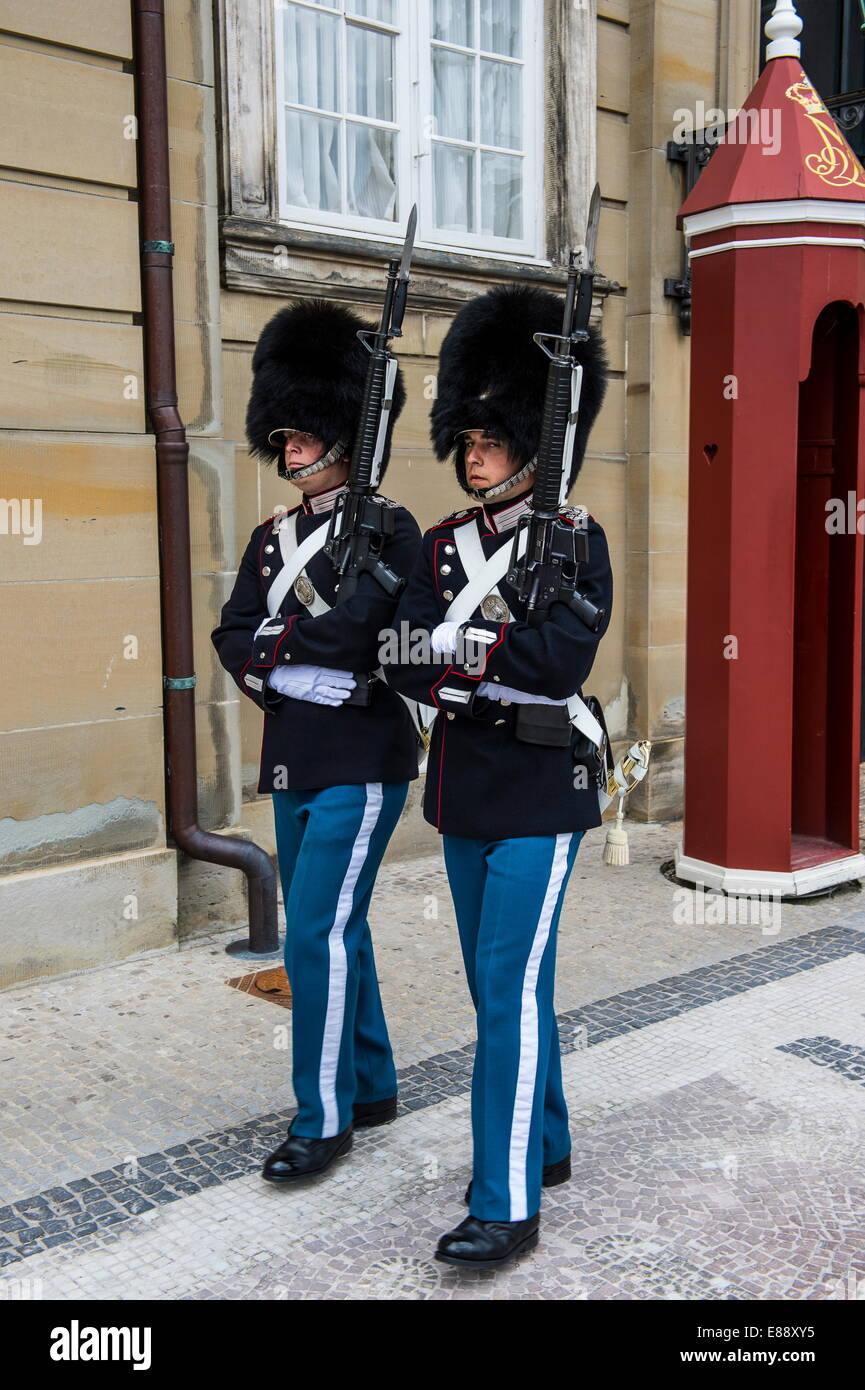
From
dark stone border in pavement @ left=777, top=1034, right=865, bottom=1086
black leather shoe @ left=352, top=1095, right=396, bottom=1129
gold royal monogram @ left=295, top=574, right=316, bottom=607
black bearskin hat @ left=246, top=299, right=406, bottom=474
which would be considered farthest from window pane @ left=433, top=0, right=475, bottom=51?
black leather shoe @ left=352, top=1095, right=396, bottom=1129

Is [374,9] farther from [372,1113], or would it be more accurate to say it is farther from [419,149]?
[372,1113]

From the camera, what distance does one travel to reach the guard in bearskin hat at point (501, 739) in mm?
2922

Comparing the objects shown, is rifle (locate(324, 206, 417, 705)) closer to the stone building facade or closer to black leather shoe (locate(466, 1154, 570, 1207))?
black leather shoe (locate(466, 1154, 570, 1207))

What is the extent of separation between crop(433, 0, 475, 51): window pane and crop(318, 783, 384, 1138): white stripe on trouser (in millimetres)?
4530

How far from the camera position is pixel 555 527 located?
292 cm

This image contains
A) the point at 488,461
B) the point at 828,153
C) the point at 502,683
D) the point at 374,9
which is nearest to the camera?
the point at 502,683

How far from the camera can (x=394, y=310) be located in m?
3.46

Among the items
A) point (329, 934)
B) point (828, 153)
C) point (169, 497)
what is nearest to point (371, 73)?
point (828, 153)

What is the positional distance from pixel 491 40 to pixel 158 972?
4.66 metres

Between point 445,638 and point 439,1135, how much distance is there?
1370 mm

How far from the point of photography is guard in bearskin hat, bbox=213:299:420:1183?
328 cm

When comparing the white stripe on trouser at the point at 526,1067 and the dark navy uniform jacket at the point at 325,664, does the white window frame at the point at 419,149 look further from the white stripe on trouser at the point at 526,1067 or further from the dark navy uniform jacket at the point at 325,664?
the white stripe on trouser at the point at 526,1067

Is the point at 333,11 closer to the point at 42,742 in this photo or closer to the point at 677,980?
the point at 42,742
